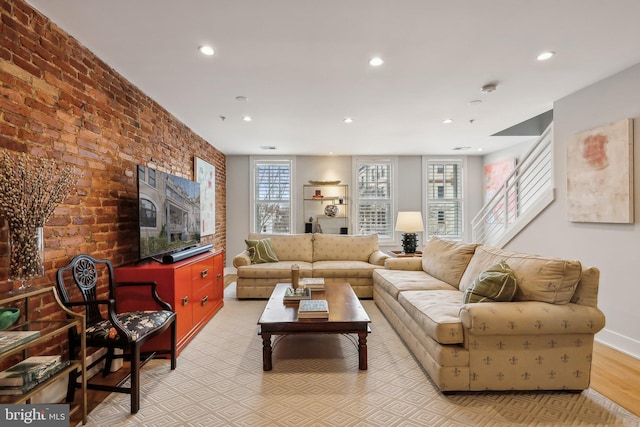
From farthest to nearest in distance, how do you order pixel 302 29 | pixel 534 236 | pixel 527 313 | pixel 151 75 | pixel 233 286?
pixel 233 286, pixel 534 236, pixel 151 75, pixel 302 29, pixel 527 313

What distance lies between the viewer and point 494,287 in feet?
7.07

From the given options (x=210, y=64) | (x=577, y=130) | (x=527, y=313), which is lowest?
(x=527, y=313)

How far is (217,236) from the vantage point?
5918 mm

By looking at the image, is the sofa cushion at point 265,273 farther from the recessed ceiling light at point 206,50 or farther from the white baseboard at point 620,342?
the white baseboard at point 620,342

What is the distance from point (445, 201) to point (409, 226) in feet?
8.22

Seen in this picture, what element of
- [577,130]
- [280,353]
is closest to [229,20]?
[280,353]

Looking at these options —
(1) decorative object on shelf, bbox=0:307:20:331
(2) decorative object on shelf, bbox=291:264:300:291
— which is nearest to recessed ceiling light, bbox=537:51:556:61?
(2) decorative object on shelf, bbox=291:264:300:291

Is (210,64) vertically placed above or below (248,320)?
above

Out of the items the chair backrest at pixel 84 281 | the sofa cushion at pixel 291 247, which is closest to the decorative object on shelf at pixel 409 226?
the sofa cushion at pixel 291 247

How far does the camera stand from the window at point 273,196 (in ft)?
21.9

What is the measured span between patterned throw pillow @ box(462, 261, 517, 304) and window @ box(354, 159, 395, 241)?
4529mm

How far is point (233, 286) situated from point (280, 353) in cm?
268

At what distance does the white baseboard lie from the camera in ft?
A: 8.57

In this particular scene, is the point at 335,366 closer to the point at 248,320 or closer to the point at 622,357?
the point at 248,320
